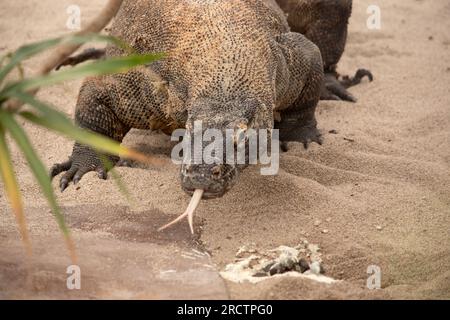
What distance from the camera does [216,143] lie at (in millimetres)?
3430

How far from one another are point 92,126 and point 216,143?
1827 millimetres

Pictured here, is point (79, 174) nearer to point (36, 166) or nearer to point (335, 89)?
point (36, 166)

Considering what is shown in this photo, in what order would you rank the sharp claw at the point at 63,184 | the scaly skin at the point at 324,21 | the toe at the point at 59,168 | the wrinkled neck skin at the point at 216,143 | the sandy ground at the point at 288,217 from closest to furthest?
the sandy ground at the point at 288,217
the wrinkled neck skin at the point at 216,143
the sharp claw at the point at 63,184
the toe at the point at 59,168
the scaly skin at the point at 324,21

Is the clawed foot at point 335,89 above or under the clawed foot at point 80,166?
above

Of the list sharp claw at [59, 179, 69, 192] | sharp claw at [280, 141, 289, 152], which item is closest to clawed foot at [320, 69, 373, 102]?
sharp claw at [280, 141, 289, 152]

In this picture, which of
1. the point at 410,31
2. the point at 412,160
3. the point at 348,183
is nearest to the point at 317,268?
the point at 348,183

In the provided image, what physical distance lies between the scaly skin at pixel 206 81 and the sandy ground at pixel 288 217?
0.35m

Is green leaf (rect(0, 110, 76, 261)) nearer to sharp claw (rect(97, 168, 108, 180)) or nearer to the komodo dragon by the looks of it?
the komodo dragon

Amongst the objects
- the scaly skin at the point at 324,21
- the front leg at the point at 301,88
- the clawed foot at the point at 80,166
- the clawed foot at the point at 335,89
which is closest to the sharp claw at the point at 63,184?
the clawed foot at the point at 80,166

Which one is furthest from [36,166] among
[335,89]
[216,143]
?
[335,89]

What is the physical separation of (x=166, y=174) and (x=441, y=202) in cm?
182

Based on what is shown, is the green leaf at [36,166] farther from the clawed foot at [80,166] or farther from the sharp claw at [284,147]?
the sharp claw at [284,147]

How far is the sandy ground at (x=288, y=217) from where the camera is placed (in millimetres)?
3203

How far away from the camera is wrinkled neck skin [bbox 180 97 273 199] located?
11.0 feet
